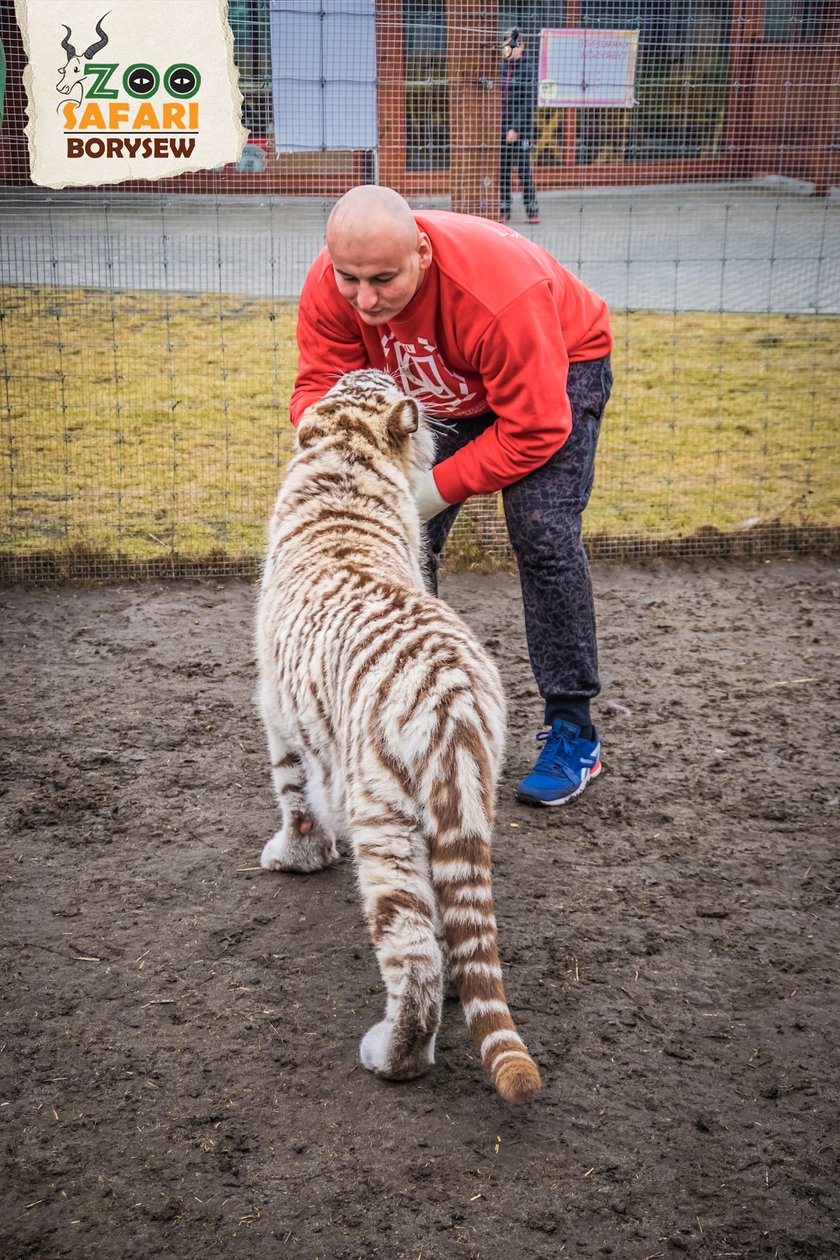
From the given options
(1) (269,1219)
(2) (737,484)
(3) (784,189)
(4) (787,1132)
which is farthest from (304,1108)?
(3) (784,189)

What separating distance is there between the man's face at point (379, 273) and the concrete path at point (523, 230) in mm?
2766

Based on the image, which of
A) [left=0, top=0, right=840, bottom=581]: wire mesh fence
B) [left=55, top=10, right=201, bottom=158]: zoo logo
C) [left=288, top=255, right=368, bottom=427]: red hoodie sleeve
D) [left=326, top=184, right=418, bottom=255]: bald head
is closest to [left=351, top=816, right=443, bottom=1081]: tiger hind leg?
[left=326, top=184, right=418, bottom=255]: bald head

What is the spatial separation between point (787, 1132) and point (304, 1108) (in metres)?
1.18

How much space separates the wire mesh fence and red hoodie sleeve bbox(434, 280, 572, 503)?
2790 millimetres

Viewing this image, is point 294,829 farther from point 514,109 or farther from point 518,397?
point 514,109

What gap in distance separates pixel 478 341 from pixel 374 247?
494 mm

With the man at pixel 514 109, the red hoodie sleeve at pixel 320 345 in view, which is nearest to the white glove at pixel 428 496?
the red hoodie sleeve at pixel 320 345

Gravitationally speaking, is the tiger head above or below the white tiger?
above

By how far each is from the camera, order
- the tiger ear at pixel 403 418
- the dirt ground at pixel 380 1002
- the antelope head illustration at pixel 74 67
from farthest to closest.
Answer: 1. the antelope head illustration at pixel 74 67
2. the tiger ear at pixel 403 418
3. the dirt ground at pixel 380 1002

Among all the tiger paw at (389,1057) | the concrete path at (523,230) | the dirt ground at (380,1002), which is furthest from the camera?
the concrete path at (523,230)

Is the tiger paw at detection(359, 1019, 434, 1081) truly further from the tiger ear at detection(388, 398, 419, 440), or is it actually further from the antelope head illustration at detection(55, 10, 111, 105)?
the antelope head illustration at detection(55, 10, 111, 105)

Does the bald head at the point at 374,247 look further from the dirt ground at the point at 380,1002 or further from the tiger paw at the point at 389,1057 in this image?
the tiger paw at the point at 389,1057

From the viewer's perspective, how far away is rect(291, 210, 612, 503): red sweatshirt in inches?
142

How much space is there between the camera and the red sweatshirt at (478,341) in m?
3.60
